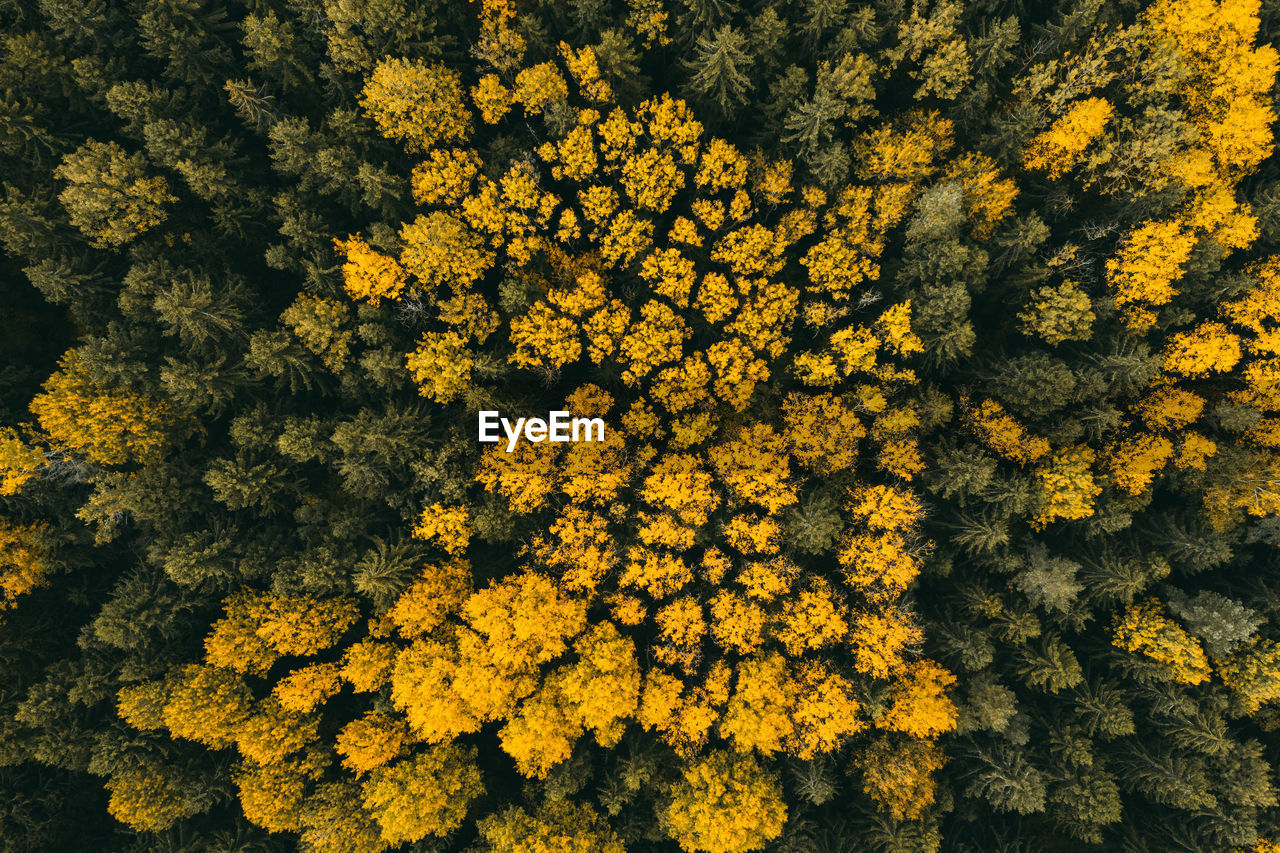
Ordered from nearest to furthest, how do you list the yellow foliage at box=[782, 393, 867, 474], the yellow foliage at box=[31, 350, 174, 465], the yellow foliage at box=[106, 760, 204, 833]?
the yellow foliage at box=[31, 350, 174, 465] < the yellow foliage at box=[106, 760, 204, 833] < the yellow foliage at box=[782, 393, 867, 474]

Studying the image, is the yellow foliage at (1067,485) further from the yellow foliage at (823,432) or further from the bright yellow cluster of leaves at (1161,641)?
the yellow foliage at (823,432)

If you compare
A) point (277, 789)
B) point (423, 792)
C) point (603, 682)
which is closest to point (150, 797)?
point (277, 789)

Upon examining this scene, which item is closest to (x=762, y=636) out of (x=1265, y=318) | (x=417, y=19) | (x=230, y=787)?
(x=230, y=787)

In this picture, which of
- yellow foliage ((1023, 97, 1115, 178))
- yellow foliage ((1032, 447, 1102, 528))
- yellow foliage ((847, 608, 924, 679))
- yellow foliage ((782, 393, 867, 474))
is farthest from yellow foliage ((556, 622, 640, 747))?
yellow foliage ((1023, 97, 1115, 178))

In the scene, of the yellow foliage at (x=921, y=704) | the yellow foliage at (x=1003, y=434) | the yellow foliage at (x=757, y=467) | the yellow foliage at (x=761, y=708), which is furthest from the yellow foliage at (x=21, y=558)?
the yellow foliage at (x=1003, y=434)

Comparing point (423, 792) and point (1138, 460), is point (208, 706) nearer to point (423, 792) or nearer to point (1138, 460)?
point (423, 792)

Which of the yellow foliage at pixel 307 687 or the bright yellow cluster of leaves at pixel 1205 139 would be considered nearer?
the bright yellow cluster of leaves at pixel 1205 139

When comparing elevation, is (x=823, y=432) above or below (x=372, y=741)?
above

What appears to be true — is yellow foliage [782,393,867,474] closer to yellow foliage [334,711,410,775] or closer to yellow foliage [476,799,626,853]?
yellow foliage [476,799,626,853]

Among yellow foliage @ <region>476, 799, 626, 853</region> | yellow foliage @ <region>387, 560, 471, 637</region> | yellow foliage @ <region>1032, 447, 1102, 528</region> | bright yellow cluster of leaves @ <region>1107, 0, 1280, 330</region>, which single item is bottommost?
yellow foliage @ <region>476, 799, 626, 853</region>

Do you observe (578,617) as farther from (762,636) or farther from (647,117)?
(647,117)

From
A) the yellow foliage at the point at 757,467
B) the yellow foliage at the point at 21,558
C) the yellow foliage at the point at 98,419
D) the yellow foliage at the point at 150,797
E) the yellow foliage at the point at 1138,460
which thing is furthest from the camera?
the yellow foliage at the point at 757,467
